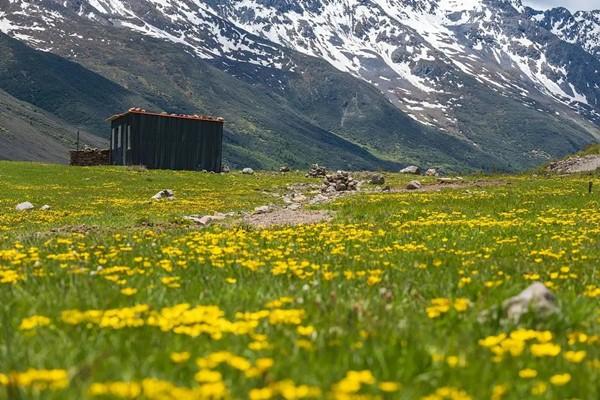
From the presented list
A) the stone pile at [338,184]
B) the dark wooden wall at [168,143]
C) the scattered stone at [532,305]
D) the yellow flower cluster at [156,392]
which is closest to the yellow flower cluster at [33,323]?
the yellow flower cluster at [156,392]

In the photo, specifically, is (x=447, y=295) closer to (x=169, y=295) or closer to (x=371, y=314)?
(x=371, y=314)

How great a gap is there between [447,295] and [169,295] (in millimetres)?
3175

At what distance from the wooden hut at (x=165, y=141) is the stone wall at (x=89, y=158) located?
2.89m

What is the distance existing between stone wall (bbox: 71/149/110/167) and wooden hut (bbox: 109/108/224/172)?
9.49ft

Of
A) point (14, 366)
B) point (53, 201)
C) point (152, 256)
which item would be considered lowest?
point (53, 201)

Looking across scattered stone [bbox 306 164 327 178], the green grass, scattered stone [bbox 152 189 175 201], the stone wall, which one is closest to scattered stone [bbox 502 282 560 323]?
scattered stone [bbox 152 189 175 201]

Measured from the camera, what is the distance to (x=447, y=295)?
22.5ft

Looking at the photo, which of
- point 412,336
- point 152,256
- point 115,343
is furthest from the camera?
point 152,256

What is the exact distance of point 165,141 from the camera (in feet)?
298

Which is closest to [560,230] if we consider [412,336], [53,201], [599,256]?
[599,256]

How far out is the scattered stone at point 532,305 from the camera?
18.0 ft

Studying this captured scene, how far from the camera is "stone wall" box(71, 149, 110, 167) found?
9612 centimetres

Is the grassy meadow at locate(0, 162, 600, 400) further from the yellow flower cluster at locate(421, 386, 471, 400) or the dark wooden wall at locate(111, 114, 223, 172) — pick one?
the dark wooden wall at locate(111, 114, 223, 172)

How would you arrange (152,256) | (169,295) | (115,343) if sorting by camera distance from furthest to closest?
(152,256), (169,295), (115,343)
